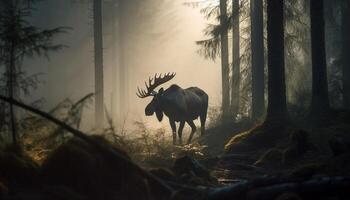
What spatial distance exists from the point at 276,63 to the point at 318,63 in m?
1.94

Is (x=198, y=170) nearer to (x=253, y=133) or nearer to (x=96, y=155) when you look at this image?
(x=96, y=155)

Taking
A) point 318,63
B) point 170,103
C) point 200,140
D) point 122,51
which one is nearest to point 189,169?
point 318,63

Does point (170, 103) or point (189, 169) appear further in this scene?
point (170, 103)

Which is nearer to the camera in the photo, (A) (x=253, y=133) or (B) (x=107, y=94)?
(A) (x=253, y=133)

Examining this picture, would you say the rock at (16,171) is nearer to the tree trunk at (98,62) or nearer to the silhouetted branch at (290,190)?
the silhouetted branch at (290,190)

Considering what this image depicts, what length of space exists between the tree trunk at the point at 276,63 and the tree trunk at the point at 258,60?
7.66 meters

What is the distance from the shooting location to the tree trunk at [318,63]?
16.0m

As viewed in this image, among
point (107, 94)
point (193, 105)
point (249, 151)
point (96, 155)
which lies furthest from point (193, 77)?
point (96, 155)

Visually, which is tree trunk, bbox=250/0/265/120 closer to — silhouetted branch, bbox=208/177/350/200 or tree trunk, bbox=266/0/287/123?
tree trunk, bbox=266/0/287/123

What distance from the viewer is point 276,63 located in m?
15.3

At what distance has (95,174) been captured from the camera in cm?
776

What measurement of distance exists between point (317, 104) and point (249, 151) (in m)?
3.39

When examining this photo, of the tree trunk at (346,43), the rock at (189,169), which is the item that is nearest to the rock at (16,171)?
the rock at (189,169)

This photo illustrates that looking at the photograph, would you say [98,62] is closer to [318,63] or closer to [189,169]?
[318,63]
